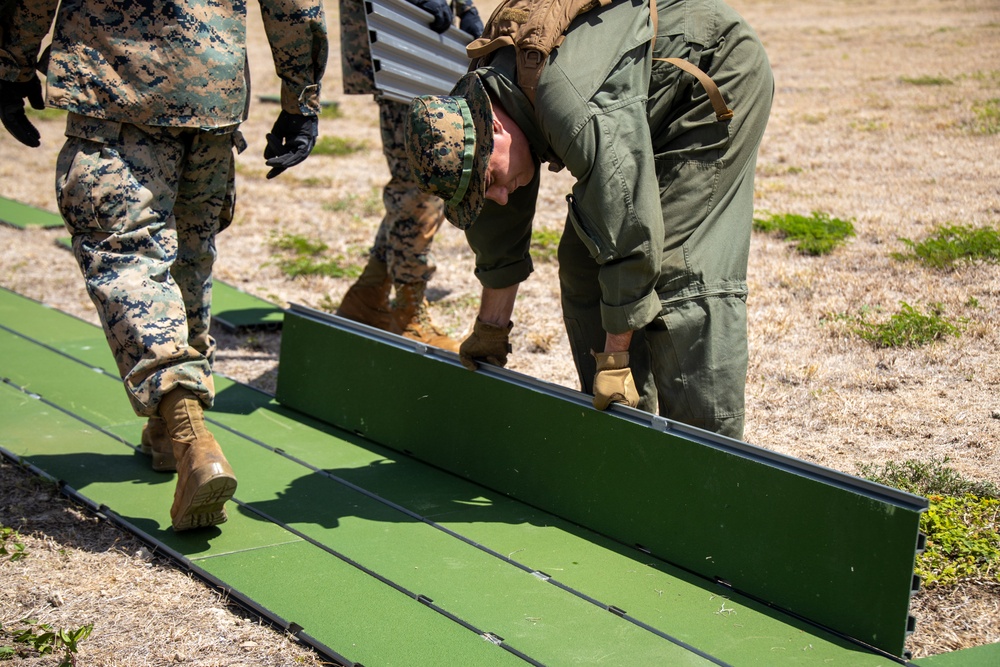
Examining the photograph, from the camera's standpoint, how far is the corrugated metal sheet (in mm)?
5188

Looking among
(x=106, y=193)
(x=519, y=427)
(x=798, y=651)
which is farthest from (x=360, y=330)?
(x=798, y=651)

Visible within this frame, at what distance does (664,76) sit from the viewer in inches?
137

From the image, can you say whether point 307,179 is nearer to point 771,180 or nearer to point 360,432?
point 771,180

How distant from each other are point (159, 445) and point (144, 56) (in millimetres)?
1448

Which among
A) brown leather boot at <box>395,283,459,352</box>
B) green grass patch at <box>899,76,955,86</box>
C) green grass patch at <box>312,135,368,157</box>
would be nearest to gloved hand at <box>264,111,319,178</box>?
brown leather boot at <box>395,283,459,352</box>

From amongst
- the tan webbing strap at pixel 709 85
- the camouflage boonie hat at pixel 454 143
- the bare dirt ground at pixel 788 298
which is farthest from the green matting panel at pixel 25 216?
the tan webbing strap at pixel 709 85

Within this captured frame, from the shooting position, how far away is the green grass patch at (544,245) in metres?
6.91

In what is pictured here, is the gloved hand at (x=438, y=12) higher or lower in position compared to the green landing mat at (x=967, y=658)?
higher

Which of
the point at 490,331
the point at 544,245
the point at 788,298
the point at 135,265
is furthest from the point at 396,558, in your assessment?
the point at 544,245

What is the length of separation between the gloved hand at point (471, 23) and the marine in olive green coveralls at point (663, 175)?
2.24 m

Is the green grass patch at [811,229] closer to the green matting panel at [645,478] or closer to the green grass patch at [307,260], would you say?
the green grass patch at [307,260]

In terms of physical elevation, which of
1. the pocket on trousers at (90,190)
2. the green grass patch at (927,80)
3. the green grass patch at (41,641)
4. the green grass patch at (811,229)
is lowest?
the green grass patch at (41,641)

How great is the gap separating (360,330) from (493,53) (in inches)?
54.8

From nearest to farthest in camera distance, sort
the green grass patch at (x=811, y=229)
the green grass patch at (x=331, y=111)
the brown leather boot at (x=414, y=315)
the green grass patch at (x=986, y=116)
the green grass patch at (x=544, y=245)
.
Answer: the brown leather boot at (x=414, y=315)
the green grass patch at (x=811, y=229)
the green grass patch at (x=544, y=245)
the green grass patch at (x=986, y=116)
the green grass patch at (x=331, y=111)
